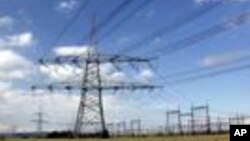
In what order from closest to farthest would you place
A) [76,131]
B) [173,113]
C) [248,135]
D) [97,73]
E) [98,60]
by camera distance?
[248,135] → [98,60] → [97,73] → [76,131] → [173,113]

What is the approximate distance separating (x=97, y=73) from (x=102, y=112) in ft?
17.7

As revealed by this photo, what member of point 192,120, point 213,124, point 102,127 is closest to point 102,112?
point 102,127

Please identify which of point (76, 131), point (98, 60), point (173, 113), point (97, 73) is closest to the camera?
point (98, 60)

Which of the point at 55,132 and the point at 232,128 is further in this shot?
the point at 55,132

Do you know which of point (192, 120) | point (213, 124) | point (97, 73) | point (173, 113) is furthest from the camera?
point (173, 113)

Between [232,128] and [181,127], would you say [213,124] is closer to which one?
[181,127]

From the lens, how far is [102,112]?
2862 inches

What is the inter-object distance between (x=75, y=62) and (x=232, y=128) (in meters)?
36.9

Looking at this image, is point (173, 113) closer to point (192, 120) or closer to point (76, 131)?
point (192, 120)

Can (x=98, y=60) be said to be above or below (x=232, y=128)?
above

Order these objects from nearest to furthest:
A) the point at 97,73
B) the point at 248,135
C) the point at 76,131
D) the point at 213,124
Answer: the point at 248,135
the point at 97,73
the point at 76,131
the point at 213,124

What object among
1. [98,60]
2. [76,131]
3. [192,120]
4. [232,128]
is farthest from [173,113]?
[232,128]

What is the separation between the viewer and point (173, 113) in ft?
395

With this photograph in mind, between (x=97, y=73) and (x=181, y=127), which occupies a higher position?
(x=97, y=73)
